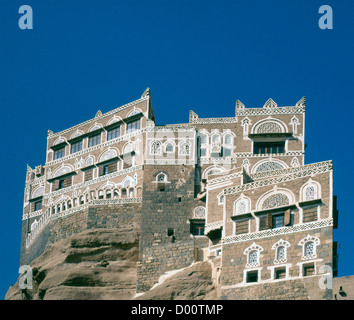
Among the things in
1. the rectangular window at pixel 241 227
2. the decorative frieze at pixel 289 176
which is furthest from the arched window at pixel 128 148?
the rectangular window at pixel 241 227

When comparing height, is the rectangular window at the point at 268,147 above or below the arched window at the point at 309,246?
above

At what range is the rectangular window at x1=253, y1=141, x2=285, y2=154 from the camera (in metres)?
71.8

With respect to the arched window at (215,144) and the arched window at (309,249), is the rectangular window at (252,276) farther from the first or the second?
the arched window at (215,144)

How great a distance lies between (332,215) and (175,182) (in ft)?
56.5

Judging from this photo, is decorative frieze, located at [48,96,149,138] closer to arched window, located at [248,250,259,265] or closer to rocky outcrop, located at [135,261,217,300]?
rocky outcrop, located at [135,261,217,300]

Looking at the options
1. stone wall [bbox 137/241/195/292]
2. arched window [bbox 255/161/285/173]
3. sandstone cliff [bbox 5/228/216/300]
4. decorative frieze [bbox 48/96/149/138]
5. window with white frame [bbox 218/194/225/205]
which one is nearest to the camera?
sandstone cliff [bbox 5/228/216/300]

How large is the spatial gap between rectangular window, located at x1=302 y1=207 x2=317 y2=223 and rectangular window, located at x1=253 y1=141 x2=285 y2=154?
15294 mm

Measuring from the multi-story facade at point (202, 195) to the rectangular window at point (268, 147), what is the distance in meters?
0.07

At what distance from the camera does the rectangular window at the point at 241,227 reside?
192 ft

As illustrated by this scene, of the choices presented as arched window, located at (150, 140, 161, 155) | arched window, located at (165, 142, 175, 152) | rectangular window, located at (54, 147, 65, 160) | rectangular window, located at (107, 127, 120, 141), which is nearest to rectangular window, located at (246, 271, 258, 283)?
arched window, located at (165, 142, 175, 152)

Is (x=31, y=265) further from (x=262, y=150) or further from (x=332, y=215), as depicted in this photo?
(x=332, y=215)
